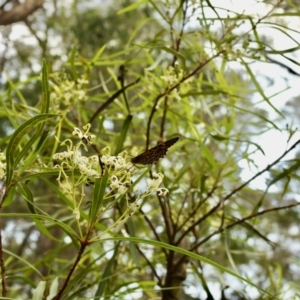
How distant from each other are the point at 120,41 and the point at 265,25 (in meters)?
1.74

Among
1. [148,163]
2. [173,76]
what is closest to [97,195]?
[148,163]

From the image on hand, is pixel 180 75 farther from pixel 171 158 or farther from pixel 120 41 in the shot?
pixel 120 41

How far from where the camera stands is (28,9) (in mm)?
1110

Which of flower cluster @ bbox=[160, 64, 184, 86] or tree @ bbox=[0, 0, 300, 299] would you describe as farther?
flower cluster @ bbox=[160, 64, 184, 86]

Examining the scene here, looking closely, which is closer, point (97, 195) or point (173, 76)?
point (97, 195)

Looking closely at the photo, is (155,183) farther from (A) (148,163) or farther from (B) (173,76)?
(B) (173,76)

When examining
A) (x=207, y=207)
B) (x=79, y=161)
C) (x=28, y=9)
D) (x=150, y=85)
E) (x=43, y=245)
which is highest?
(x=28, y=9)

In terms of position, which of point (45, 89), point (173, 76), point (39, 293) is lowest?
point (39, 293)

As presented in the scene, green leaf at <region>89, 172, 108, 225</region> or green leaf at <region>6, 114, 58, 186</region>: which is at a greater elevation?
green leaf at <region>6, 114, 58, 186</region>

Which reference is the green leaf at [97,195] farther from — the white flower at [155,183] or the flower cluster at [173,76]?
the flower cluster at [173,76]

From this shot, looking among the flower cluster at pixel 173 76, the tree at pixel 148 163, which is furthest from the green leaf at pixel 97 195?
the flower cluster at pixel 173 76

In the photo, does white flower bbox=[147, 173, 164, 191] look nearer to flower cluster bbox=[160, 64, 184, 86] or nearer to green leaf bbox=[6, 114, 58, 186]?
green leaf bbox=[6, 114, 58, 186]

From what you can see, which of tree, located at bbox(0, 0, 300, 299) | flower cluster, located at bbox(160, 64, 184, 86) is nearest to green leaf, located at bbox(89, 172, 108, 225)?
tree, located at bbox(0, 0, 300, 299)

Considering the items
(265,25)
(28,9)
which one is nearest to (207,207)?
(265,25)
